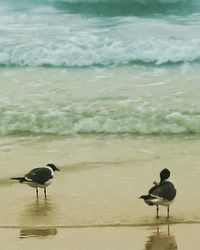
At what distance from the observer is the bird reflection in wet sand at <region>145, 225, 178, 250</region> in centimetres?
712

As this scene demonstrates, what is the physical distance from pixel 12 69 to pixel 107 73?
6.87 feet

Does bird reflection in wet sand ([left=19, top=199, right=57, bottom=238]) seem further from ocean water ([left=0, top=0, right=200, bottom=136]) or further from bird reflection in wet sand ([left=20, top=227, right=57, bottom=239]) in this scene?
ocean water ([left=0, top=0, right=200, bottom=136])

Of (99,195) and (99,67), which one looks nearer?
(99,195)

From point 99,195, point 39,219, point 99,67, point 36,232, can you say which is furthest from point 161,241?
point 99,67

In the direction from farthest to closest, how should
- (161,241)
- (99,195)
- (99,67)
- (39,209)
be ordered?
→ 1. (99,67)
2. (99,195)
3. (39,209)
4. (161,241)

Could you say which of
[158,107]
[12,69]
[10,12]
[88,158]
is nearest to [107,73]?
[12,69]

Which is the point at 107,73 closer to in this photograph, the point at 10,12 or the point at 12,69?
the point at 12,69

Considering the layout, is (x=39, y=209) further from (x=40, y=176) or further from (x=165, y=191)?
(x=165, y=191)

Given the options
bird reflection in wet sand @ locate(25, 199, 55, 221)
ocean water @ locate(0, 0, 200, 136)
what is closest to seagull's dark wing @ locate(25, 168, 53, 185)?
bird reflection in wet sand @ locate(25, 199, 55, 221)

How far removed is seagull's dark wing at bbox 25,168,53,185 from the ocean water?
294cm

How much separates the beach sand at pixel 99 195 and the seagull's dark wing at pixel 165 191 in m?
0.25

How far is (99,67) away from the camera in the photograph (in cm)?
1591

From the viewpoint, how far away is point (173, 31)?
1802cm

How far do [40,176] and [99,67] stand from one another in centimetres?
762
